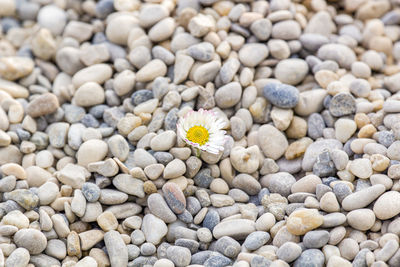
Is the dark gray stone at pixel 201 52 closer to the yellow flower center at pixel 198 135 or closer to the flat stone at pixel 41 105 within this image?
the yellow flower center at pixel 198 135

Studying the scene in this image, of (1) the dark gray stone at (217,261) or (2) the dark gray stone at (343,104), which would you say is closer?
(1) the dark gray stone at (217,261)

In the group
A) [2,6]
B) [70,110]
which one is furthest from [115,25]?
[2,6]

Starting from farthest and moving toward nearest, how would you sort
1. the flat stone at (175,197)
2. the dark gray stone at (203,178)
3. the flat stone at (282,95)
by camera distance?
the flat stone at (282,95) < the dark gray stone at (203,178) < the flat stone at (175,197)

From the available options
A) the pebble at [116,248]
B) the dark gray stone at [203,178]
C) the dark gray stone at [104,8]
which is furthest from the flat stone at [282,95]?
the dark gray stone at [104,8]

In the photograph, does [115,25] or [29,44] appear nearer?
[115,25]

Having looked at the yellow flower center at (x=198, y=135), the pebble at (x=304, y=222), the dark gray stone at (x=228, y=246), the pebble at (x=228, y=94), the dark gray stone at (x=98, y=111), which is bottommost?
the dark gray stone at (x=228, y=246)

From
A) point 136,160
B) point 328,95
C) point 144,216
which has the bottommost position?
point 144,216

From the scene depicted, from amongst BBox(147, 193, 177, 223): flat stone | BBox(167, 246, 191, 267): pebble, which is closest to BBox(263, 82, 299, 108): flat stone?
BBox(147, 193, 177, 223): flat stone

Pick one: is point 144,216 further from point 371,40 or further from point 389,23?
point 389,23
